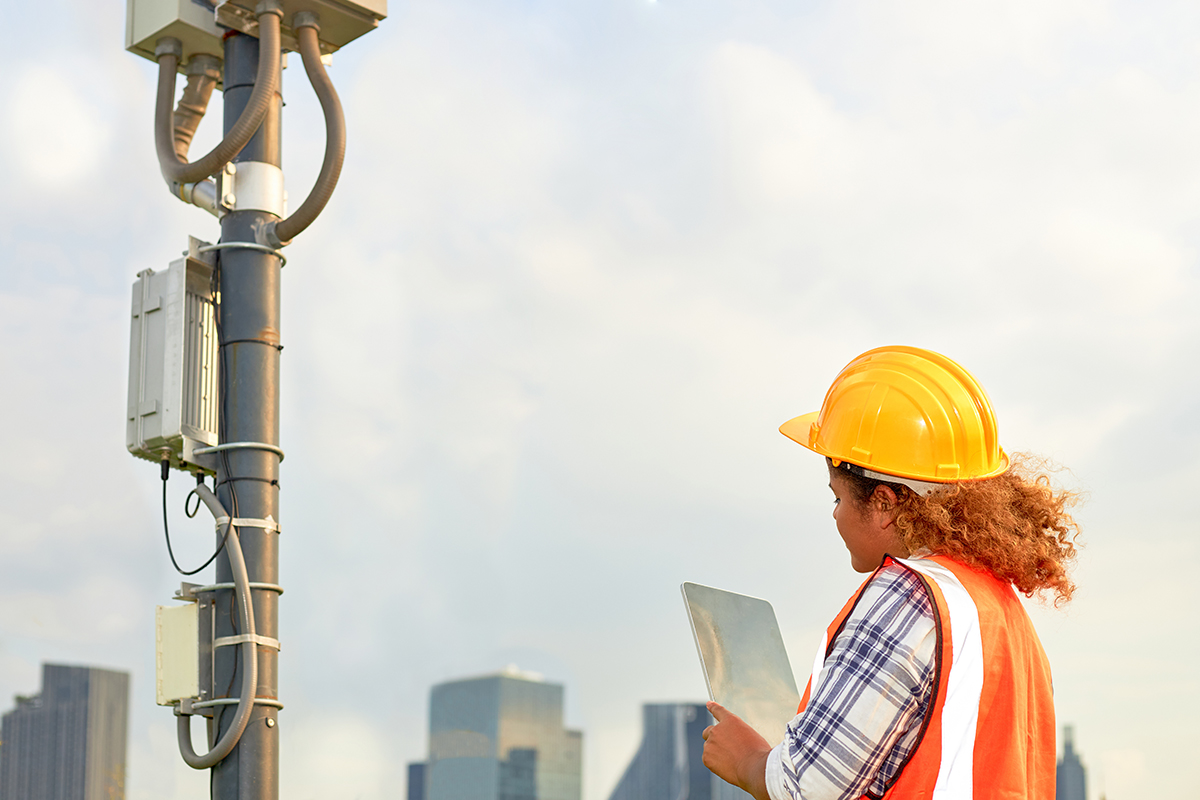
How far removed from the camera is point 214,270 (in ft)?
18.8

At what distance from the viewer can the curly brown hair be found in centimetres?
260

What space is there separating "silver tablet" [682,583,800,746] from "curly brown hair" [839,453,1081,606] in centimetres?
49

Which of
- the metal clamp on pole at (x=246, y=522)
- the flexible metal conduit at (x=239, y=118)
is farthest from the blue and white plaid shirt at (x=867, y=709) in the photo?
the flexible metal conduit at (x=239, y=118)

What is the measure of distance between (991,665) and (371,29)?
4.80 metres

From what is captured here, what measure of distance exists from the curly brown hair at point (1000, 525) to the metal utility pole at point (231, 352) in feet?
11.0

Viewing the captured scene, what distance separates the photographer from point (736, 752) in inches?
102

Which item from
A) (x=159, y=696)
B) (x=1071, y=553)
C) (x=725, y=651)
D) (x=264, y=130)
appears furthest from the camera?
(x=264, y=130)

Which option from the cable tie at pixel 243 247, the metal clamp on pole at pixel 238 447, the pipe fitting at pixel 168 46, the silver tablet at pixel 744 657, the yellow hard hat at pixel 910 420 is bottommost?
the silver tablet at pixel 744 657

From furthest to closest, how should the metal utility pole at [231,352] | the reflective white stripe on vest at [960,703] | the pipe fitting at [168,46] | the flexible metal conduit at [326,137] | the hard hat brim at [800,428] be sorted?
1. the pipe fitting at [168,46]
2. the flexible metal conduit at [326,137]
3. the metal utility pole at [231,352]
4. the hard hat brim at [800,428]
5. the reflective white stripe on vest at [960,703]

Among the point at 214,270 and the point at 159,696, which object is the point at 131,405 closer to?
the point at 214,270

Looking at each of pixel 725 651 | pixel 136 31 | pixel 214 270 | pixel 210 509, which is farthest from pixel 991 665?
pixel 136 31

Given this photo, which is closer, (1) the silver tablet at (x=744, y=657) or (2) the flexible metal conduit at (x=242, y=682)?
(1) the silver tablet at (x=744, y=657)

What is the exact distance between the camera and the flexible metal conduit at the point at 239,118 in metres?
5.60

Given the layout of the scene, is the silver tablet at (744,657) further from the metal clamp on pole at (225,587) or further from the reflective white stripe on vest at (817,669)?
the metal clamp on pole at (225,587)
